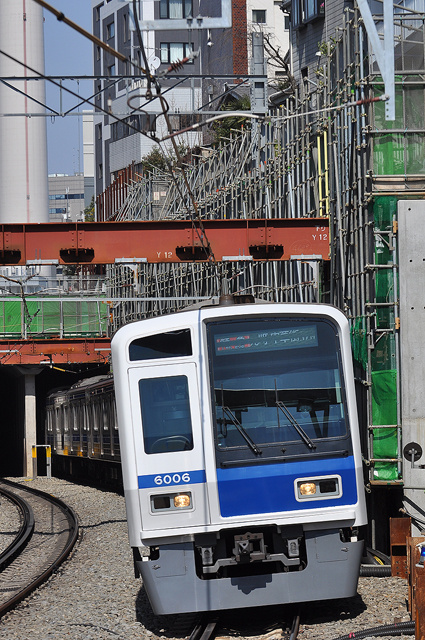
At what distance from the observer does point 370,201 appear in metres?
11.8

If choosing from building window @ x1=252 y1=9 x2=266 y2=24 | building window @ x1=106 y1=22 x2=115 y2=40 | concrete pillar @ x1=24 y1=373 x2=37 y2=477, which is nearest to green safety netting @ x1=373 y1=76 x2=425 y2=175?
concrete pillar @ x1=24 y1=373 x2=37 y2=477

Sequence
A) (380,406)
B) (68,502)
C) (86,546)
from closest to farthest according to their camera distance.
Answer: (380,406)
(86,546)
(68,502)

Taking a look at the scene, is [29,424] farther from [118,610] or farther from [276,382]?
[276,382]

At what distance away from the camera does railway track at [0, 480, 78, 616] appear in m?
10.6

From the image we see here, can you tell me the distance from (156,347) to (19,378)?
28.2m

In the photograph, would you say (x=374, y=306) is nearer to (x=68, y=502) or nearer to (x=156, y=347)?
(x=156, y=347)

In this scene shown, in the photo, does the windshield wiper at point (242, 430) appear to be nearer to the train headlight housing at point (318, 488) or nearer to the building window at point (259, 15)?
the train headlight housing at point (318, 488)

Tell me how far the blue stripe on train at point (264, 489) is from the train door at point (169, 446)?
20 centimetres

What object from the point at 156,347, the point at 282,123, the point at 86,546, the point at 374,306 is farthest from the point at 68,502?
the point at 156,347

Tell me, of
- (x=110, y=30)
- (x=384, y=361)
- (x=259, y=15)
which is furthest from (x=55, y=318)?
(x=384, y=361)

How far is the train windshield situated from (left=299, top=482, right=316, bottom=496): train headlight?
30cm

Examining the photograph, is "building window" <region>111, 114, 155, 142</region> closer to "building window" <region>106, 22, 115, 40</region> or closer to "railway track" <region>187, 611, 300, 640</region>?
"building window" <region>106, 22, 115, 40</region>

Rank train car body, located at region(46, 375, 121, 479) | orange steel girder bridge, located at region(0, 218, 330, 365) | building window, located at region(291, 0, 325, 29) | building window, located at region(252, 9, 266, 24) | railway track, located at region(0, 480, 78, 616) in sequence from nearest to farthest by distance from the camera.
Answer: railway track, located at region(0, 480, 78, 616) → orange steel girder bridge, located at region(0, 218, 330, 365) → train car body, located at region(46, 375, 121, 479) → building window, located at region(291, 0, 325, 29) → building window, located at region(252, 9, 266, 24)

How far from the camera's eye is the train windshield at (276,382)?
7.74 metres
